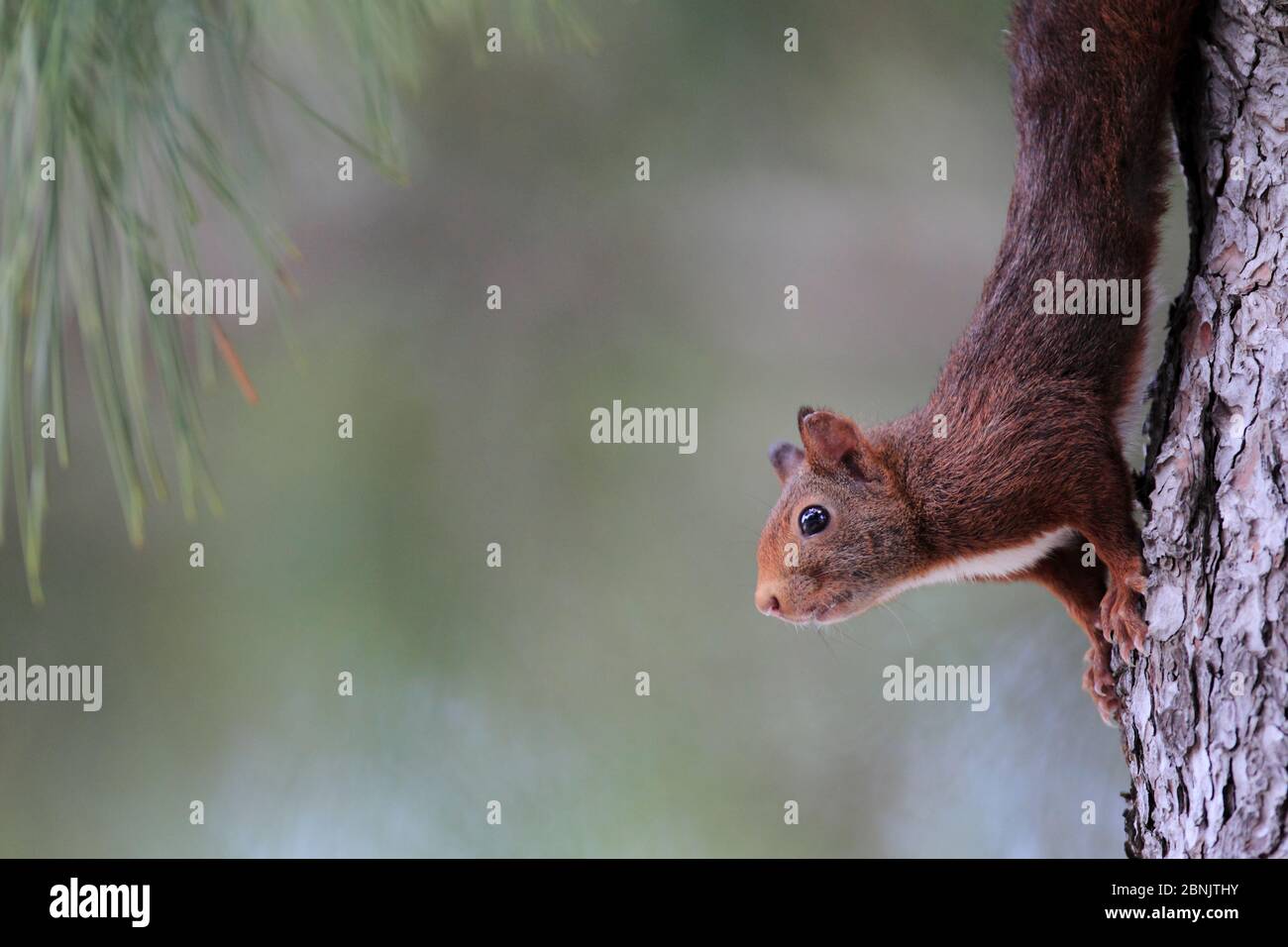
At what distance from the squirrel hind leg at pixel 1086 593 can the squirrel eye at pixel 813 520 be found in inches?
8.3

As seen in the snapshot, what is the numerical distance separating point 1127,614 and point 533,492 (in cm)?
137

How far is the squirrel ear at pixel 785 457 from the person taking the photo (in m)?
1.30

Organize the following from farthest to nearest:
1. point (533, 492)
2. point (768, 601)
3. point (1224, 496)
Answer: point (533, 492) → point (768, 601) → point (1224, 496)

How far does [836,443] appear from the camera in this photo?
3.94 ft

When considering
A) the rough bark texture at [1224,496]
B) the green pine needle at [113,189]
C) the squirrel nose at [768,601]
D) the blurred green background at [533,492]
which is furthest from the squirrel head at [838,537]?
the blurred green background at [533,492]

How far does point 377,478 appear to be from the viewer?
2113 mm

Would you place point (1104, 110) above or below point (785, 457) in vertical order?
above

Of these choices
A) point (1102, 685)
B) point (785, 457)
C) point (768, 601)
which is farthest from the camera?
point (785, 457)

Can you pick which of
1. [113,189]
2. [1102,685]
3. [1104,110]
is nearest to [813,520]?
[1102,685]

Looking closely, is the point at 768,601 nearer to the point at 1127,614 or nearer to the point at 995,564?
the point at 995,564

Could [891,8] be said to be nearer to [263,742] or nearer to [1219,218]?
[1219,218]

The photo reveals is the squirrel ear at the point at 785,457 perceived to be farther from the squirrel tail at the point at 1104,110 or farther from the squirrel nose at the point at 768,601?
the squirrel tail at the point at 1104,110

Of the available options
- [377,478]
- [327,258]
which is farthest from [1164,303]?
[327,258]

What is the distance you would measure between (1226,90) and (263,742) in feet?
6.02
